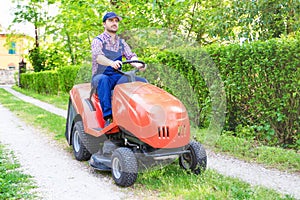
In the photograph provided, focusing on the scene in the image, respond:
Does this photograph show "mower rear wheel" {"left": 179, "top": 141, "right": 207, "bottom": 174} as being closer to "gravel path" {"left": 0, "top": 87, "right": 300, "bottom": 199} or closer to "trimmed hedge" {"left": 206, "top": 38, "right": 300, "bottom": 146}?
"gravel path" {"left": 0, "top": 87, "right": 300, "bottom": 199}

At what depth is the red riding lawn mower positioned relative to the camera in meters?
3.93

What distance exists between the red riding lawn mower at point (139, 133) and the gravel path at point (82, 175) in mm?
234

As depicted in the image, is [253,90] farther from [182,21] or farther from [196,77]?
[182,21]

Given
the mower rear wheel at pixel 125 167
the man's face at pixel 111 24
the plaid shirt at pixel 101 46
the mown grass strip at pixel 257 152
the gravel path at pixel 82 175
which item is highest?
the man's face at pixel 111 24

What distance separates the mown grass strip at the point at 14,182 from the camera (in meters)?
3.88

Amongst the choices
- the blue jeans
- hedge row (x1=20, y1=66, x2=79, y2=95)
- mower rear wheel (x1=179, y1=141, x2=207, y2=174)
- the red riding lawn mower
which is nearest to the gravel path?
the red riding lawn mower

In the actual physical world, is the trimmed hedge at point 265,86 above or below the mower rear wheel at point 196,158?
above

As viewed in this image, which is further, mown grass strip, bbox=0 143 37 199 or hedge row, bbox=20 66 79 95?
hedge row, bbox=20 66 79 95

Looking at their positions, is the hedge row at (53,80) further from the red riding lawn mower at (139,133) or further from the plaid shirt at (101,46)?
the red riding lawn mower at (139,133)

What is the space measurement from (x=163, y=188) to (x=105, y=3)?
914cm

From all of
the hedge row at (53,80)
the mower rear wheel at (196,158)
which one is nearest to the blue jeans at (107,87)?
the mower rear wheel at (196,158)

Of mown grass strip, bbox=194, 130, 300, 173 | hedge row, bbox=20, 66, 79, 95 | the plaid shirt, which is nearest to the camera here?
the plaid shirt

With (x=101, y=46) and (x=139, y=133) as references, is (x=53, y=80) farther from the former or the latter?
(x=139, y=133)

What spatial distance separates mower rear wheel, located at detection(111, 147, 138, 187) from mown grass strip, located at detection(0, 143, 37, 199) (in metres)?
0.89
